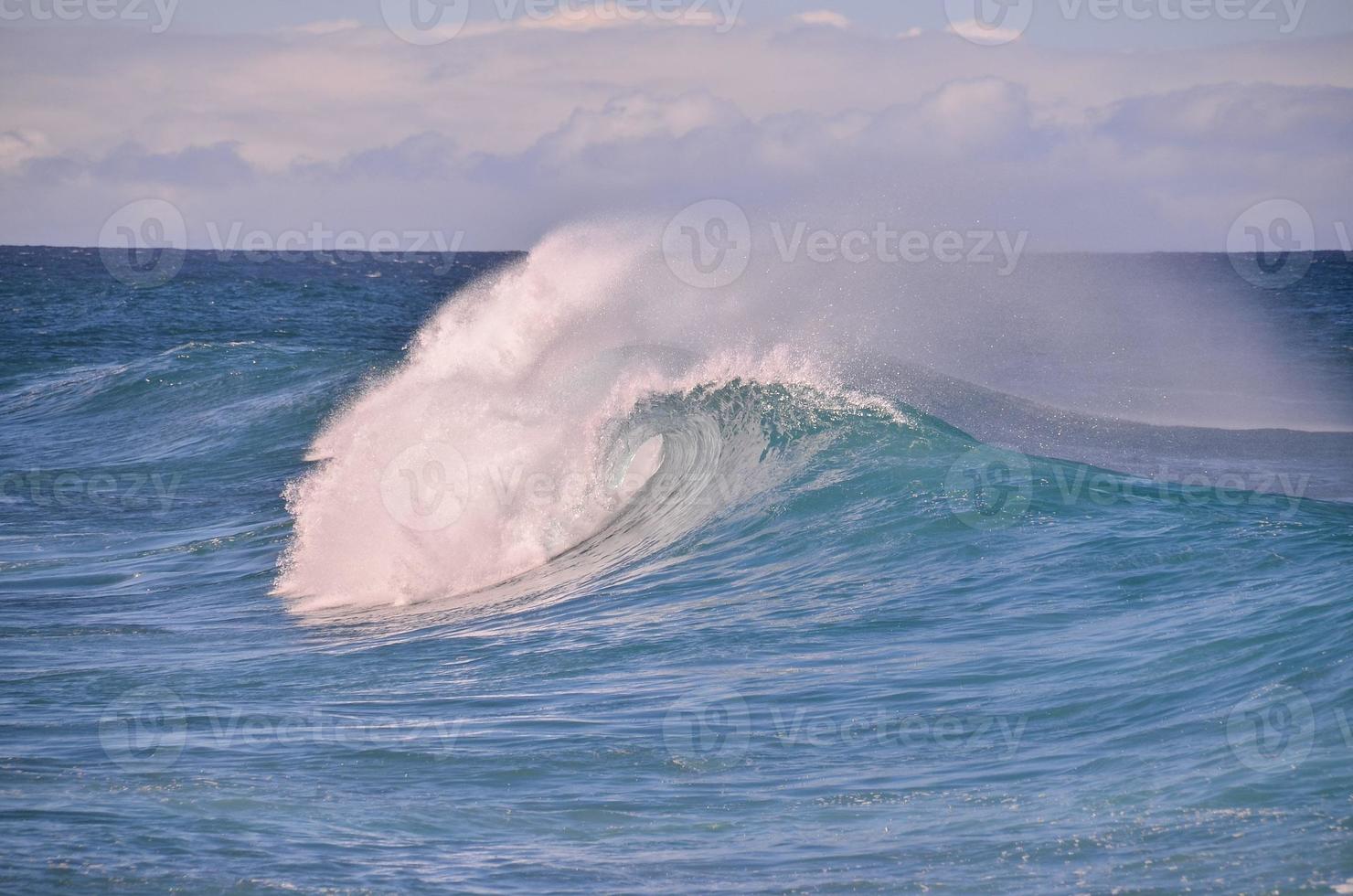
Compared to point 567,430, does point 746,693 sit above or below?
below

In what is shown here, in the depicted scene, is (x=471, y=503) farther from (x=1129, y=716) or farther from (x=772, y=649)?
(x=1129, y=716)

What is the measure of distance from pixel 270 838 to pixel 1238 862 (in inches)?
155

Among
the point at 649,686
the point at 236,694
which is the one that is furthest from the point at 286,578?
the point at 649,686

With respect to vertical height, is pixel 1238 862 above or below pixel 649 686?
below

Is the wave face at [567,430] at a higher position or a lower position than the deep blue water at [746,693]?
higher

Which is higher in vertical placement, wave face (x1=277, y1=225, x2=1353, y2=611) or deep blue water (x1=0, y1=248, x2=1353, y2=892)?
wave face (x1=277, y1=225, x2=1353, y2=611)

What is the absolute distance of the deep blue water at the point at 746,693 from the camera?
5227mm

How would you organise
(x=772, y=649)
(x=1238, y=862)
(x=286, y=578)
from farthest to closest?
1. (x=286, y=578)
2. (x=772, y=649)
3. (x=1238, y=862)

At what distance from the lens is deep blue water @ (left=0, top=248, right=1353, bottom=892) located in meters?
5.23

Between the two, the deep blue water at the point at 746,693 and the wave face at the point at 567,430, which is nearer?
the deep blue water at the point at 746,693

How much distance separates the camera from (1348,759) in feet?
17.7

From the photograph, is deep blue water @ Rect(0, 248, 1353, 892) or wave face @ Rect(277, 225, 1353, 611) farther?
wave face @ Rect(277, 225, 1353, 611)

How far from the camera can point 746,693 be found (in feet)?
24.1

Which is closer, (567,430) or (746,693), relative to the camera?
(746,693)
